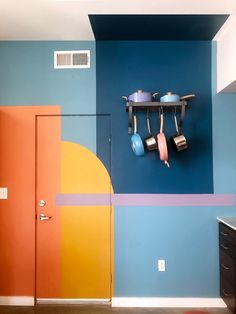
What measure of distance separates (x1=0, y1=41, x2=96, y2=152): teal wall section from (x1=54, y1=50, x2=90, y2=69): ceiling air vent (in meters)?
0.04

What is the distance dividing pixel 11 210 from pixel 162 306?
1853 millimetres

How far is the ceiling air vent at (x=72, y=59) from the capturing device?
8.79ft

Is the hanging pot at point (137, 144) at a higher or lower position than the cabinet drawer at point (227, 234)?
higher

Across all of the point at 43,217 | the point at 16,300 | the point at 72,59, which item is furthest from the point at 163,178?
Result: the point at 16,300

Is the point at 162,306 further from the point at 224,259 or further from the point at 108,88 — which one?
the point at 108,88

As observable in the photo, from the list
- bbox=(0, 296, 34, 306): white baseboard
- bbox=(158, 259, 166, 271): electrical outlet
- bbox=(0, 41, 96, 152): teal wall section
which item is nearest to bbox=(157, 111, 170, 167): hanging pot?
bbox=(0, 41, 96, 152): teal wall section

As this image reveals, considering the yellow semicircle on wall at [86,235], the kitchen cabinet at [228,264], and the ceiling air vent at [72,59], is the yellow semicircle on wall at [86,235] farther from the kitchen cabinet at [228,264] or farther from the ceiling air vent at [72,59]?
the kitchen cabinet at [228,264]

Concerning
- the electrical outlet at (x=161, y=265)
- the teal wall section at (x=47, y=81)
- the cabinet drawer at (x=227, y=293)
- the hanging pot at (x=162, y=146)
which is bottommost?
the cabinet drawer at (x=227, y=293)

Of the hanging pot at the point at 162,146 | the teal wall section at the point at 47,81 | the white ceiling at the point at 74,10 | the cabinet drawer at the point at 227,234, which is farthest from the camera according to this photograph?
the teal wall section at the point at 47,81

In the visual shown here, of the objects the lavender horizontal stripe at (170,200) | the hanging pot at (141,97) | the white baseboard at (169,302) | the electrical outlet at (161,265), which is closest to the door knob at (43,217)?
the lavender horizontal stripe at (170,200)

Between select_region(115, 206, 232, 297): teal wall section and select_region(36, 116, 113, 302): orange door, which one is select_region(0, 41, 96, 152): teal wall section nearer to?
select_region(36, 116, 113, 302): orange door

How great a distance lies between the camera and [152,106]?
2463mm

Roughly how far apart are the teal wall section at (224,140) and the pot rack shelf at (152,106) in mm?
419

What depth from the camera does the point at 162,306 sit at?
8.42ft
